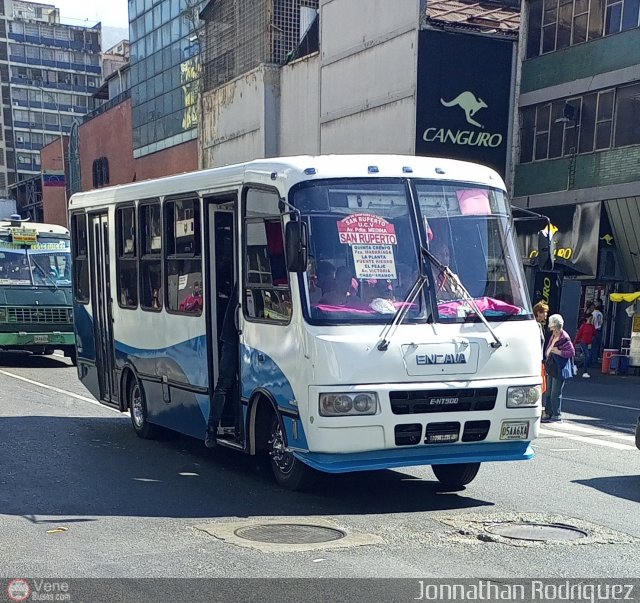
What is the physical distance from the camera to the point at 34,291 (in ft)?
67.6

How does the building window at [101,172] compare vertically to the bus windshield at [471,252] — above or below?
above

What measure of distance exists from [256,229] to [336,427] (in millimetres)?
2080

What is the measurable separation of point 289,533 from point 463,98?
25.5m

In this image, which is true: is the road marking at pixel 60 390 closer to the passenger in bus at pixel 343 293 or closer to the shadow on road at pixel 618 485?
the passenger in bus at pixel 343 293

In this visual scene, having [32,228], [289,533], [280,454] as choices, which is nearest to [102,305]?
[280,454]

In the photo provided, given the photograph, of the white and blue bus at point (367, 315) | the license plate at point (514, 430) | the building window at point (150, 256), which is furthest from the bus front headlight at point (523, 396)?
the building window at point (150, 256)

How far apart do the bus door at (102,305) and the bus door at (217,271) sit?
295 centimetres

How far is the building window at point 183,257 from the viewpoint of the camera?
9.61 metres

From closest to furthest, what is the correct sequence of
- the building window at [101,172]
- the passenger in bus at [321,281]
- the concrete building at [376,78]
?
the passenger in bus at [321,281], the concrete building at [376,78], the building window at [101,172]

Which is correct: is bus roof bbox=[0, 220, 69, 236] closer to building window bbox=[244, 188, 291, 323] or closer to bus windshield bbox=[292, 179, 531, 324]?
building window bbox=[244, 188, 291, 323]

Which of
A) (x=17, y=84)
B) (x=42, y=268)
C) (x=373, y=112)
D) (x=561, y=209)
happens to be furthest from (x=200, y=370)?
(x=17, y=84)

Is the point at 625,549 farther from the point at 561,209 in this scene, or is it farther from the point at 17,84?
the point at 17,84

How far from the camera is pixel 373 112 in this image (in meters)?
32.6

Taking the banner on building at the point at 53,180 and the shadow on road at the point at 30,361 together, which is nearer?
the shadow on road at the point at 30,361
